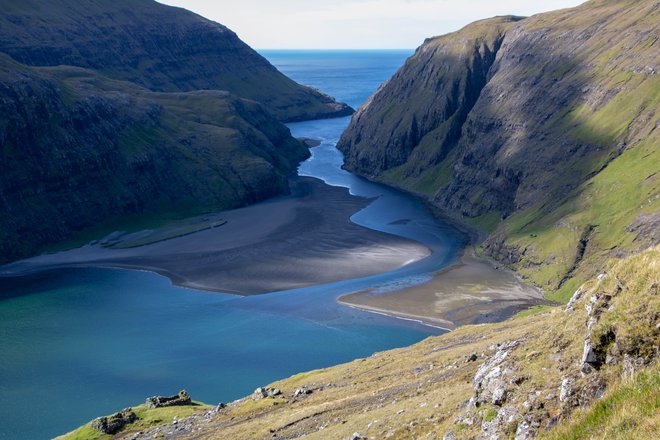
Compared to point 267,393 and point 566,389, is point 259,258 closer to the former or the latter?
point 267,393

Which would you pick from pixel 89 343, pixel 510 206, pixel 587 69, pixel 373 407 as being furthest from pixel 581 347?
pixel 587 69

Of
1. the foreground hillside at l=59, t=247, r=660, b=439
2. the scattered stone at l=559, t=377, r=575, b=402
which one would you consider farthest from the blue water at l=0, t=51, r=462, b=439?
the scattered stone at l=559, t=377, r=575, b=402

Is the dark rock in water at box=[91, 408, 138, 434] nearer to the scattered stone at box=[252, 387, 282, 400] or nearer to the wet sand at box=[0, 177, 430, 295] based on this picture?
the scattered stone at box=[252, 387, 282, 400]

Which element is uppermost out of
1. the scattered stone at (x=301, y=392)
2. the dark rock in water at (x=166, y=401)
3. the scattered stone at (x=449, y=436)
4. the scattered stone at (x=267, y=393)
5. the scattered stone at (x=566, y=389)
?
the scattered stone at (x=566, y=389)

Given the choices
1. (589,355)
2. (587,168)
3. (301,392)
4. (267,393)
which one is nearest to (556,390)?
(589,355)

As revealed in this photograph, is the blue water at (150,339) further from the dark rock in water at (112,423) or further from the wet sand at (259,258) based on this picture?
the dark rock in water at (112,423)

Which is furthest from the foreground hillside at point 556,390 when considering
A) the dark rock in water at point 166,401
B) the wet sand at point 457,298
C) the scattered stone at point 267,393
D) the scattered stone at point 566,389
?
the wet sand at point 457,298

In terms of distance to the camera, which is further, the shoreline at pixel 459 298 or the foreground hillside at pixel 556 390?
the shoreline at pixel 459 298
